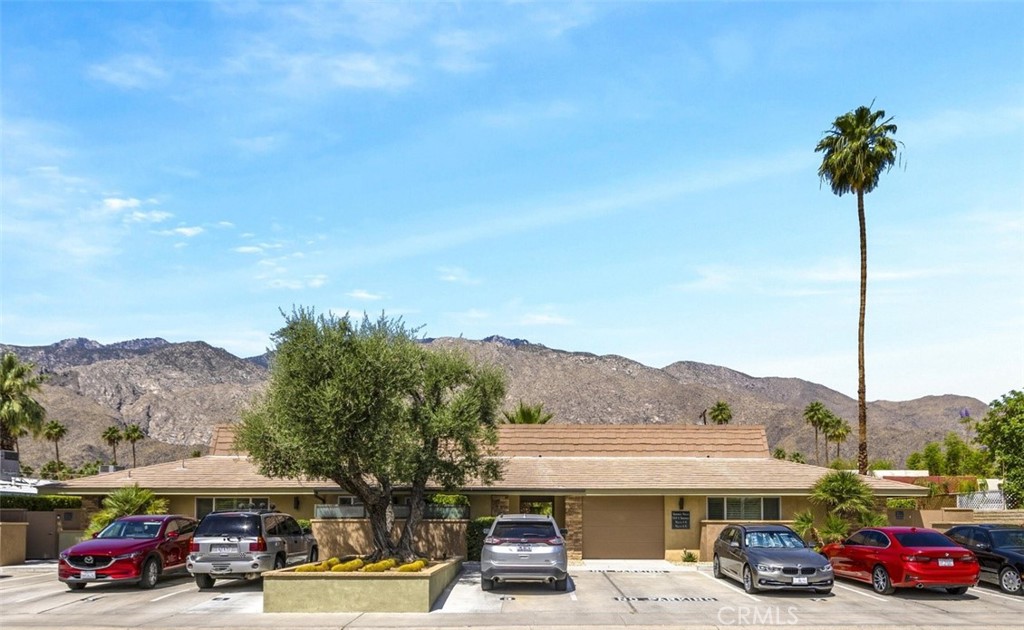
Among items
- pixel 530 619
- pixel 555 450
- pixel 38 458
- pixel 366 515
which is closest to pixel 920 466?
pixel 555 450

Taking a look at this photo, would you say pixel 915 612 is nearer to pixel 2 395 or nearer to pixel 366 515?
pixel 366 515

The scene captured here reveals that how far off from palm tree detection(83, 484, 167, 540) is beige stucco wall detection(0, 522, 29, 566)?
9.08ft

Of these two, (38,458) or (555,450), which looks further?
(38,458)

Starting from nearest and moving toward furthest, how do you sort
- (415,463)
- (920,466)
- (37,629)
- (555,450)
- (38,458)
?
(37,629) → (415,463) → (555,450) → (920,466) → (38,458)

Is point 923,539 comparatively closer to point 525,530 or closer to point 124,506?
point 525,530

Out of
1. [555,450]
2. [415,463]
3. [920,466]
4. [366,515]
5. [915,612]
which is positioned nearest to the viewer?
[915,612]

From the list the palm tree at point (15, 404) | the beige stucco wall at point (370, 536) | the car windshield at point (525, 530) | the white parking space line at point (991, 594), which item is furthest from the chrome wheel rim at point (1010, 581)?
the palm tree at point (15, 404)

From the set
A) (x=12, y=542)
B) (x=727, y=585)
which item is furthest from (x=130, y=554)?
(x=727, y=585)

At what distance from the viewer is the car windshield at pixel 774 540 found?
72.3ft

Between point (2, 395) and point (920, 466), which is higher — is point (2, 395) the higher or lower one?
the higher one

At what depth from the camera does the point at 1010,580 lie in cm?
2205

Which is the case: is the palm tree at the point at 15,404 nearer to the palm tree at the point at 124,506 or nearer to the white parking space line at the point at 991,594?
the palm tree at the point at 124,506

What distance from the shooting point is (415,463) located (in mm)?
24266

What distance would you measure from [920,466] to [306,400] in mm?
90205
